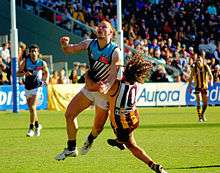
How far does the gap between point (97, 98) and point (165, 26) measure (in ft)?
93.7

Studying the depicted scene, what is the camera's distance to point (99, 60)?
45.1 feet

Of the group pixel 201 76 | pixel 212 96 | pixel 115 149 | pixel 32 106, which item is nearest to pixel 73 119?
pixel 115 149

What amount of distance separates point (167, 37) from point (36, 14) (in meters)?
7.08

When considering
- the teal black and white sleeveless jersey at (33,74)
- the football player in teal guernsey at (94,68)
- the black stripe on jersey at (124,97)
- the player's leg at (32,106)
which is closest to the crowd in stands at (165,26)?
the teal black and white sleeveless jersey at (33,74)

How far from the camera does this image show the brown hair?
470 inches

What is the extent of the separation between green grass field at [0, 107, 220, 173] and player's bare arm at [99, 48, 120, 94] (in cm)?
133

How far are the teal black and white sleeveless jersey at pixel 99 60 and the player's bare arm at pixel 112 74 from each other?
11 centimetres

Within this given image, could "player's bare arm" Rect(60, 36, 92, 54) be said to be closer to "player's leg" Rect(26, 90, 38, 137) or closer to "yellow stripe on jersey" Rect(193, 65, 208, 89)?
"player's leg" Rect(26, 90, 38, 137)

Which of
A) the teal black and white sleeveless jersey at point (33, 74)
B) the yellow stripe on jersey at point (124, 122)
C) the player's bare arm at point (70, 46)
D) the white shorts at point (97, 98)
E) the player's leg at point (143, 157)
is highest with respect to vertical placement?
the player's bare arm at point (70, 46)

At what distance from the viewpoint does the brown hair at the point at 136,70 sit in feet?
39.1

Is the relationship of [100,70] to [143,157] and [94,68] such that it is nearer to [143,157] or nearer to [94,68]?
[94,68]

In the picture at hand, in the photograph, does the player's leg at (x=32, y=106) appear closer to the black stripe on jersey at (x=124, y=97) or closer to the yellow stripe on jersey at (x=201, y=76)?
the black stripe on jersey at (x=124, y=97)

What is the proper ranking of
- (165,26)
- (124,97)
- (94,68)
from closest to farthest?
(124,97) → (94,68) → (165,26)

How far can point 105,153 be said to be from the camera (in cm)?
1548
